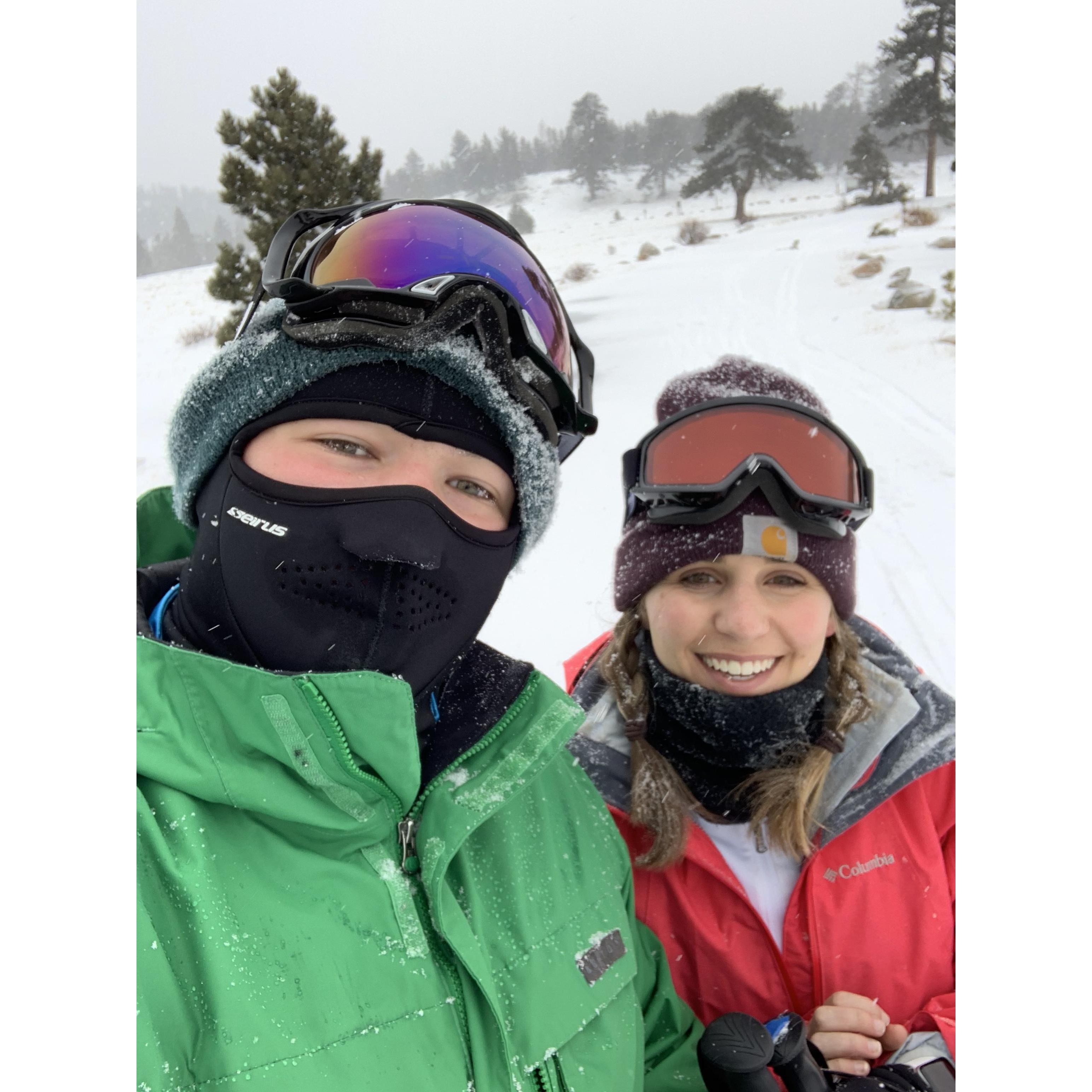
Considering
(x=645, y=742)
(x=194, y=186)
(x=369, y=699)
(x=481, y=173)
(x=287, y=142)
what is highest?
(x=481, y=173)

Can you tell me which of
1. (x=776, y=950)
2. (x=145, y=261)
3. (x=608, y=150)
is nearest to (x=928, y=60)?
(x=145, y=261)

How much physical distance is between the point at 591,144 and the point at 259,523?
1251 cm

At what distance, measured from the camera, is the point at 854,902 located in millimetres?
1961

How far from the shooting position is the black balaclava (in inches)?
53.9

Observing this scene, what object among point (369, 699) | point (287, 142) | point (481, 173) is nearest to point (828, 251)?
point (481, 173)

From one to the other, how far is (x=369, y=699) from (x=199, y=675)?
0.25m

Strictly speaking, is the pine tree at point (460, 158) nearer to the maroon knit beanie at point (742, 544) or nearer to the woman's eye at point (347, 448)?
the maroon knit beanie at point (742, 544)

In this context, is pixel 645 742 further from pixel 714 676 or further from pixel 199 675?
pixel 199 675

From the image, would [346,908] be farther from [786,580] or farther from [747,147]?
[747,147]

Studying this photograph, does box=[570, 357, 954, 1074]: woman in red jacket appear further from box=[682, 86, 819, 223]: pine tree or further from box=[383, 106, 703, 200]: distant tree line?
box=[682, 86, 819, 223]: pine tree

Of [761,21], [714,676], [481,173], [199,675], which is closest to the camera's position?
[199,675]

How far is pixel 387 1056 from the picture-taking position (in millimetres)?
1120

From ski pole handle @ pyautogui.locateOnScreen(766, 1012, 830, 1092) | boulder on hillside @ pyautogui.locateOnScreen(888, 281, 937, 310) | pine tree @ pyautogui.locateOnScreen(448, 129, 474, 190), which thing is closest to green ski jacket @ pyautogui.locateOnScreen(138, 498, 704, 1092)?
ski pole handle @ pyautogui.locateOnScreen(766, 1012, 830, 1092)

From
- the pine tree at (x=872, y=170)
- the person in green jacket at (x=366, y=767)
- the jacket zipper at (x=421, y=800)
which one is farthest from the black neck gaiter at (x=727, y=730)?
the pine tree at (x=872, y=170)
